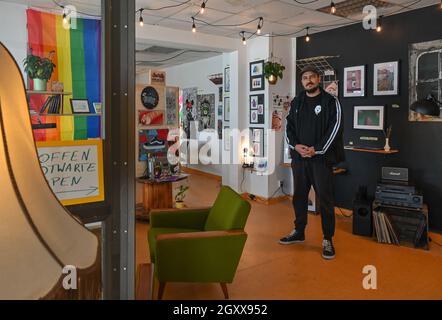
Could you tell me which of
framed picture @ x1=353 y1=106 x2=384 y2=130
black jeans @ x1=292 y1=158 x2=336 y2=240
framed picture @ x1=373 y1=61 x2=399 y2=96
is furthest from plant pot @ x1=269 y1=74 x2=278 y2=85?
black jeans @ x1=292 y1=158 x2=336 y2=240

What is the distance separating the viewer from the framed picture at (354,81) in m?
4.68

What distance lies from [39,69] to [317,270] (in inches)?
112

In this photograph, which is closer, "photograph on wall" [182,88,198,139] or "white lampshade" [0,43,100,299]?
"white lampshade" [0,43,100,299]

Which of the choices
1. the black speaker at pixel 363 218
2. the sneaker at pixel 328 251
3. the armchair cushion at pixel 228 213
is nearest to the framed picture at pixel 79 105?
the armchair cushion at pixel 228 213

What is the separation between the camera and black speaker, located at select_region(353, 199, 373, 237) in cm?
404

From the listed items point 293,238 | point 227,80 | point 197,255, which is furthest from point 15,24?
point 227,80

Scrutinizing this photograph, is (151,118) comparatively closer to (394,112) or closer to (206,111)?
(394,112)

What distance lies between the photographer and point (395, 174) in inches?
161

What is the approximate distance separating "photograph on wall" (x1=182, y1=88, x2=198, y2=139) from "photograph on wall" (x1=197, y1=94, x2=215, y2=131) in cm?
18

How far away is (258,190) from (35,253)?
5.44 m

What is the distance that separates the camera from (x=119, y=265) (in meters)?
0.90

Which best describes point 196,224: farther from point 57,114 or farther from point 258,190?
point 258,190

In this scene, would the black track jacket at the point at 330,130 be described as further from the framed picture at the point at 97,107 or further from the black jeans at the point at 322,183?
the framed picture at the point at 97,107

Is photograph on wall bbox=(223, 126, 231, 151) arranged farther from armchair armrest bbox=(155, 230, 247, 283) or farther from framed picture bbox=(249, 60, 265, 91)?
armchair armrest bbox=(155, 230, 247, 283)
